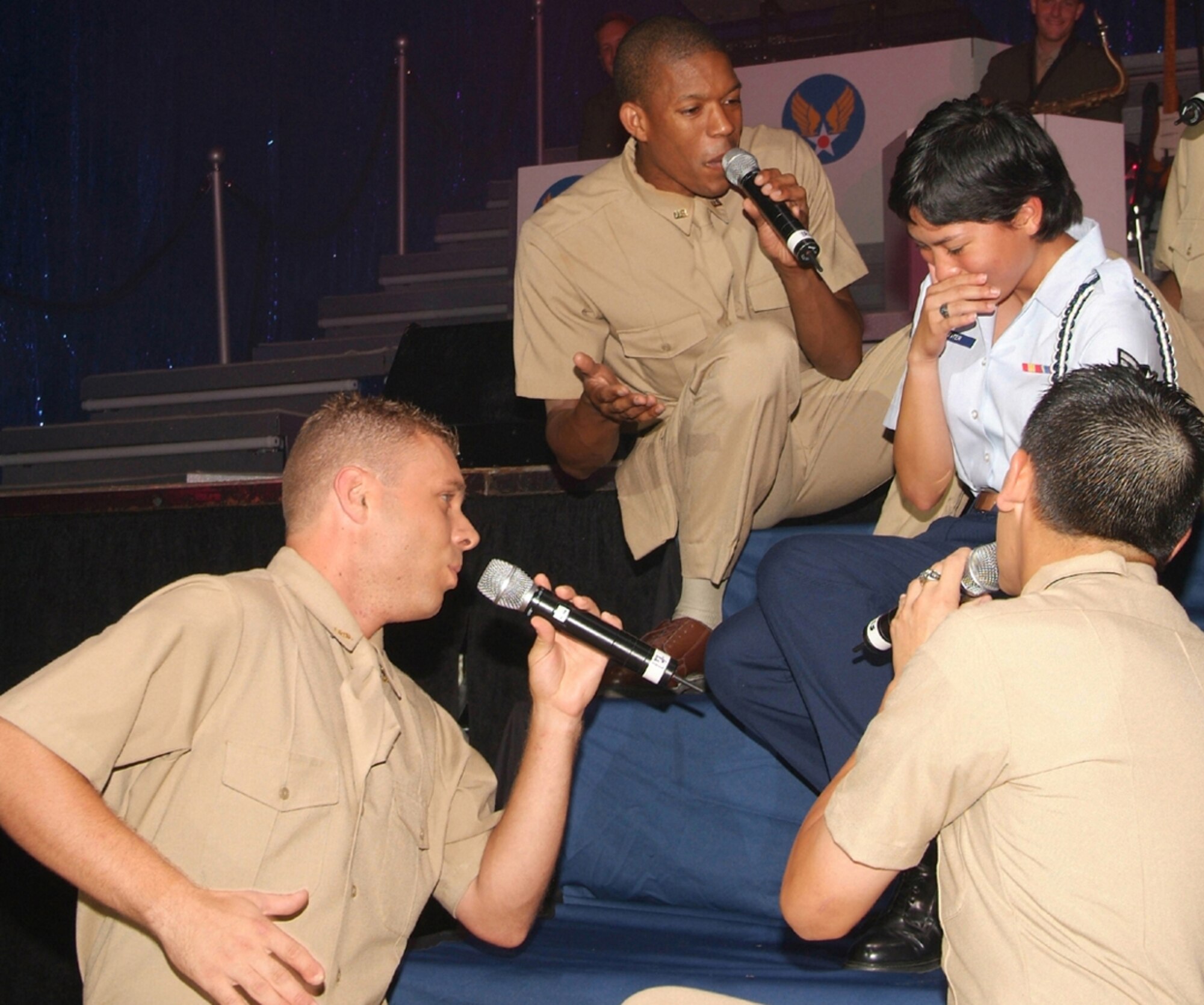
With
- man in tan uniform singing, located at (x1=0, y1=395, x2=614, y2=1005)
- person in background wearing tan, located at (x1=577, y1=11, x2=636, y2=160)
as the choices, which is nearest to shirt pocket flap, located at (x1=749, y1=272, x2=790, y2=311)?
man in tan uniform singing, located at (x1=0, y1=395, x2=614, y2=1005)

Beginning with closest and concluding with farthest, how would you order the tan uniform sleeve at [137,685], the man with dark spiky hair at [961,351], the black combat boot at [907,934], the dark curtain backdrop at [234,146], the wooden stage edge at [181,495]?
the tan uniform sleeve at [137,685]
the black combat boot at [907,934]
the man with dark spiky hair at [961,351]
the wooden stage edge at [181,495]
the dark curtain backdrop at [234,146]

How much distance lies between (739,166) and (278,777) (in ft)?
4.99

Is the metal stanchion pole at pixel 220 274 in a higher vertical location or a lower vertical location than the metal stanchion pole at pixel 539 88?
lower

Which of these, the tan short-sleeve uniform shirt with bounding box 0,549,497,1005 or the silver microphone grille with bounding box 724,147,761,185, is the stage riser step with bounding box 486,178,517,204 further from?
the tan short-sleeve uniform shirt with bounding box 0,549,497,1005

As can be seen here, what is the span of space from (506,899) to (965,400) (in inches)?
44.2

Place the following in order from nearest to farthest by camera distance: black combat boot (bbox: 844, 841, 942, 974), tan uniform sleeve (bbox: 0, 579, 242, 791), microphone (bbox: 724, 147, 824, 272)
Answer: tan uniform sleeve (bbox: 0, 579, 242, 791), black combat boot (bbox: 844, 841, 942, 974), microphone (bbox: 724, 147, 824, 272)

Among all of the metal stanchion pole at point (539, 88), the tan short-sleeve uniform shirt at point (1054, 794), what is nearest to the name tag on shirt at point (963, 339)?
the tan short-sleeve uniform shirt at point (1054, 794)

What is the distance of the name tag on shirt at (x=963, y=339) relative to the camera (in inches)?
88.2

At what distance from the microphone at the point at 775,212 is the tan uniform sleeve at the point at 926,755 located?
1.15 meters

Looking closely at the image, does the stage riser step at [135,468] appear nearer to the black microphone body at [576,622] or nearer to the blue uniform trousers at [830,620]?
the blue uniform trousers at [830,620]

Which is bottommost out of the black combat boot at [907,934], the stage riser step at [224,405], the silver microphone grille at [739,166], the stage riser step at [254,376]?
the black combat boot at [907,934]

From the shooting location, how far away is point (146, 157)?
5.67m

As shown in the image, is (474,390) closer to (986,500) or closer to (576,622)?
Answer: (986,500)

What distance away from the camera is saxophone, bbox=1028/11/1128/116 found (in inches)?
171
